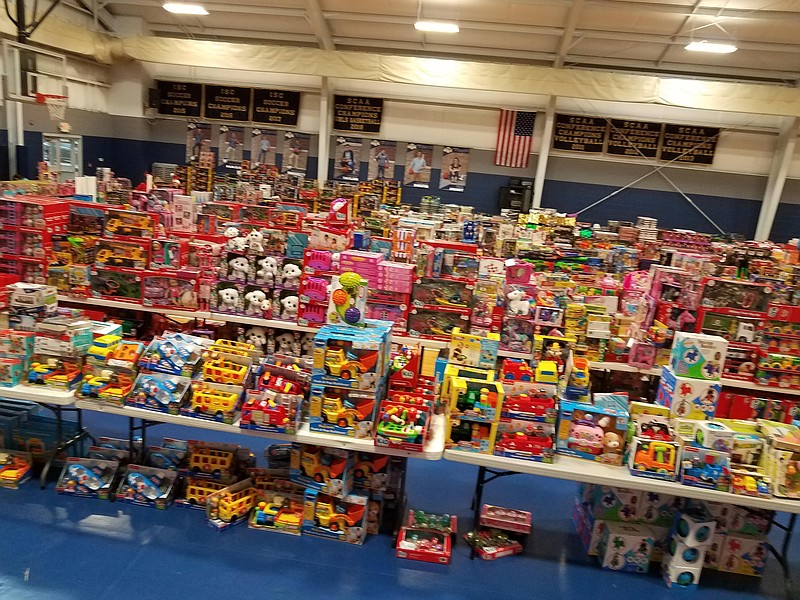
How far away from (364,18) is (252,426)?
11928 millimetres

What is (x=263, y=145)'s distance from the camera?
53.5ft

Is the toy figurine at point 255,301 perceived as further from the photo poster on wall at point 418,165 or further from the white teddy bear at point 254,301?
the photo poster on wall at point 418,165

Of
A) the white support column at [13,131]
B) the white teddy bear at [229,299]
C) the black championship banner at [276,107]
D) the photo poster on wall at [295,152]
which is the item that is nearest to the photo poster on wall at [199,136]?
the black championship banner at [276,107]

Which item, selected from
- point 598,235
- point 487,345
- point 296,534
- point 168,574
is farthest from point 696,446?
point 598,235

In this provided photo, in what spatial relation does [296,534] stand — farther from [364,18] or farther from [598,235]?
[364,18]

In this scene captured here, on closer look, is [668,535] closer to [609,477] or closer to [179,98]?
[609,477]

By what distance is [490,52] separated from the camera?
14.9m

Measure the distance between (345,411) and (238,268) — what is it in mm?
3052

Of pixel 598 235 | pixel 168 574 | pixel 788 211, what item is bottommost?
pixel 168 574

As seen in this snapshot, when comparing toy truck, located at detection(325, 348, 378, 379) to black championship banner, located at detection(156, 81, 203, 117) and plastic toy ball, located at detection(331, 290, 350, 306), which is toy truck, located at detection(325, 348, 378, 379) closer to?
plastic toy ball, located at detection(331, 290, 350, 306)

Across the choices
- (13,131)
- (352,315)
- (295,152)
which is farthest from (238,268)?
(295,152)

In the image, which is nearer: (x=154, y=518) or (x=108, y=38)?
(x=154, y=518)

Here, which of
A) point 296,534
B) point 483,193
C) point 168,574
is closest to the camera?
point 168,574

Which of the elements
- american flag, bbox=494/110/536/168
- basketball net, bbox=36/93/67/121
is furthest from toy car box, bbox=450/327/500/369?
american flag, bbox=494/110/536/168
